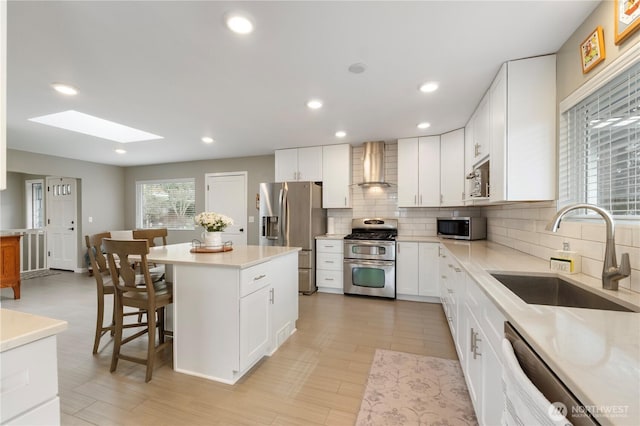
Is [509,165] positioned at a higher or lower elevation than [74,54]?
lower

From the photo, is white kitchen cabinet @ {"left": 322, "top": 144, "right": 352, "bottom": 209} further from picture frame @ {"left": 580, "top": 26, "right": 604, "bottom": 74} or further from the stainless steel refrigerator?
picture frame @ {"left": 580, "top": 26, "right": 604, "bottom": 74}

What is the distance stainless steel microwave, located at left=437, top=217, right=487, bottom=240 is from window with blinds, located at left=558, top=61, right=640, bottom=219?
1.62 meters

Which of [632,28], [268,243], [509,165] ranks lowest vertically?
[268,243]

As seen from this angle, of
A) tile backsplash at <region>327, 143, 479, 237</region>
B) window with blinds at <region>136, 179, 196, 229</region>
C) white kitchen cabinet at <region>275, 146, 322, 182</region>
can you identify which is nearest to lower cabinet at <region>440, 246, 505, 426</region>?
tile backsplash at <region>327, 143, 479, 237</region>

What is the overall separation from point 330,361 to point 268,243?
2.41m

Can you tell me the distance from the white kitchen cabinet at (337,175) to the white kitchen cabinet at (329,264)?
0.63 meters

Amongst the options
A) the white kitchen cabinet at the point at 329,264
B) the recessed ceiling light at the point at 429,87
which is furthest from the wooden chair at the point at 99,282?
the recessed ceiling light at the point at 429,87

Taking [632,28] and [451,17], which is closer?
[632,28]

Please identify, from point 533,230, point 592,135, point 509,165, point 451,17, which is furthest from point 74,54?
point 533,230

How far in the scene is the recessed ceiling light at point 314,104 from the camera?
106 inches

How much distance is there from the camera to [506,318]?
1073 mm

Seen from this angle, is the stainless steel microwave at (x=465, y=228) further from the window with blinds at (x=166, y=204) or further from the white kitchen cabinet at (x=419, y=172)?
the window with blinds at (x=166, y=204)

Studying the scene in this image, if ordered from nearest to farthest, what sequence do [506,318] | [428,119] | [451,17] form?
[506,318], [451,17], [428,119]

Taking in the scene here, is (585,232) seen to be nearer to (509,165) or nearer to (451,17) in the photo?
(509,165)
